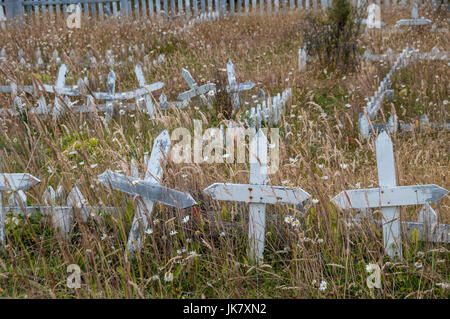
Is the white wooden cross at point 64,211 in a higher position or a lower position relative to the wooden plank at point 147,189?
lower

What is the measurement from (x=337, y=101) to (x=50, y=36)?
5.70m

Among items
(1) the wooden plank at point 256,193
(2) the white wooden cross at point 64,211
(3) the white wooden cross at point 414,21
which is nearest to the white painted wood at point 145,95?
(2) the white wooden cross at point 64,211

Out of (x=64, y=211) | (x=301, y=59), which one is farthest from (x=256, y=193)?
(x=301, y=59)

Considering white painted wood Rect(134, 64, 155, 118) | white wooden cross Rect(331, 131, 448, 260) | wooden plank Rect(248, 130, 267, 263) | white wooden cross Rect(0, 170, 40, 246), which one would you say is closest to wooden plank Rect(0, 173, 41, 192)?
white wooden cross Rect(0, 170, 40, 246)

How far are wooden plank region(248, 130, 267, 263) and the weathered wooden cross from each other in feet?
1.15

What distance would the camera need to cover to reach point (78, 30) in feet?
29.7

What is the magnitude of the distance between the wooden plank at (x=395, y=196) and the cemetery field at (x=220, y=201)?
0.08 m

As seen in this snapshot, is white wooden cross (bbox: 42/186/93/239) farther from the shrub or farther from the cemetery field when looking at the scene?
the shrub

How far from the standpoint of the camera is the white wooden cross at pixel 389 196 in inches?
90.2

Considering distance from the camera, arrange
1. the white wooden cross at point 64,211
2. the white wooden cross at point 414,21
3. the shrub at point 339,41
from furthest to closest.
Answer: the white wooden cross at point 414,21 < the shrub at point 339,41 < the white wooden cross at point 64,211

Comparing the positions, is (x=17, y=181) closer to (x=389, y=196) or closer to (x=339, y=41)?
(x=389, y=196)

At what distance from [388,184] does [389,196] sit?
0.19 ft

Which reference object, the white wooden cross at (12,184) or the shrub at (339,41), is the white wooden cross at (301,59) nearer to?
the shrub at (339,41)
